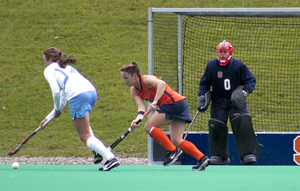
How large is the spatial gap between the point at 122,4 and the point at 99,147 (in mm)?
8595

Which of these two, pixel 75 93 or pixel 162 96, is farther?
pixel 162 96

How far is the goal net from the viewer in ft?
19.5

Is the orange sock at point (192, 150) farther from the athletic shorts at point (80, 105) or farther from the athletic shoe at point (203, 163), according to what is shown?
the athletic shorts at point (80, 105)

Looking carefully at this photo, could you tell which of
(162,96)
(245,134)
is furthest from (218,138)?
(162,96)

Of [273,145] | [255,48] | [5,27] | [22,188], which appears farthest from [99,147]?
[5,27]

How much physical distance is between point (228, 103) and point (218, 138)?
0.45m

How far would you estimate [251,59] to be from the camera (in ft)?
30.5

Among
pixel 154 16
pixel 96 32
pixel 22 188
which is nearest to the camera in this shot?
pixel 22 188

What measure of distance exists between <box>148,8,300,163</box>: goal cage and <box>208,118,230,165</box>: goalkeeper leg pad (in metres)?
1.26

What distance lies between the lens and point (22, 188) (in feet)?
8.96

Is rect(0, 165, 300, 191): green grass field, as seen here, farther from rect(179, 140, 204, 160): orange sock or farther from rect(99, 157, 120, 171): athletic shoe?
rect(179, 140, 204, 160): orange sock

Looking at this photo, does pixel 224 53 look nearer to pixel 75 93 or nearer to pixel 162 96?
pixel 162 96

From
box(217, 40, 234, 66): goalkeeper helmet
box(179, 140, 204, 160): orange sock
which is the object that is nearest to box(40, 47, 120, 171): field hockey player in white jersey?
box(179, 140, 204, 160): orange sock

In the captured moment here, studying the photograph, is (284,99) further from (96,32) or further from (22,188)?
(22,188)
